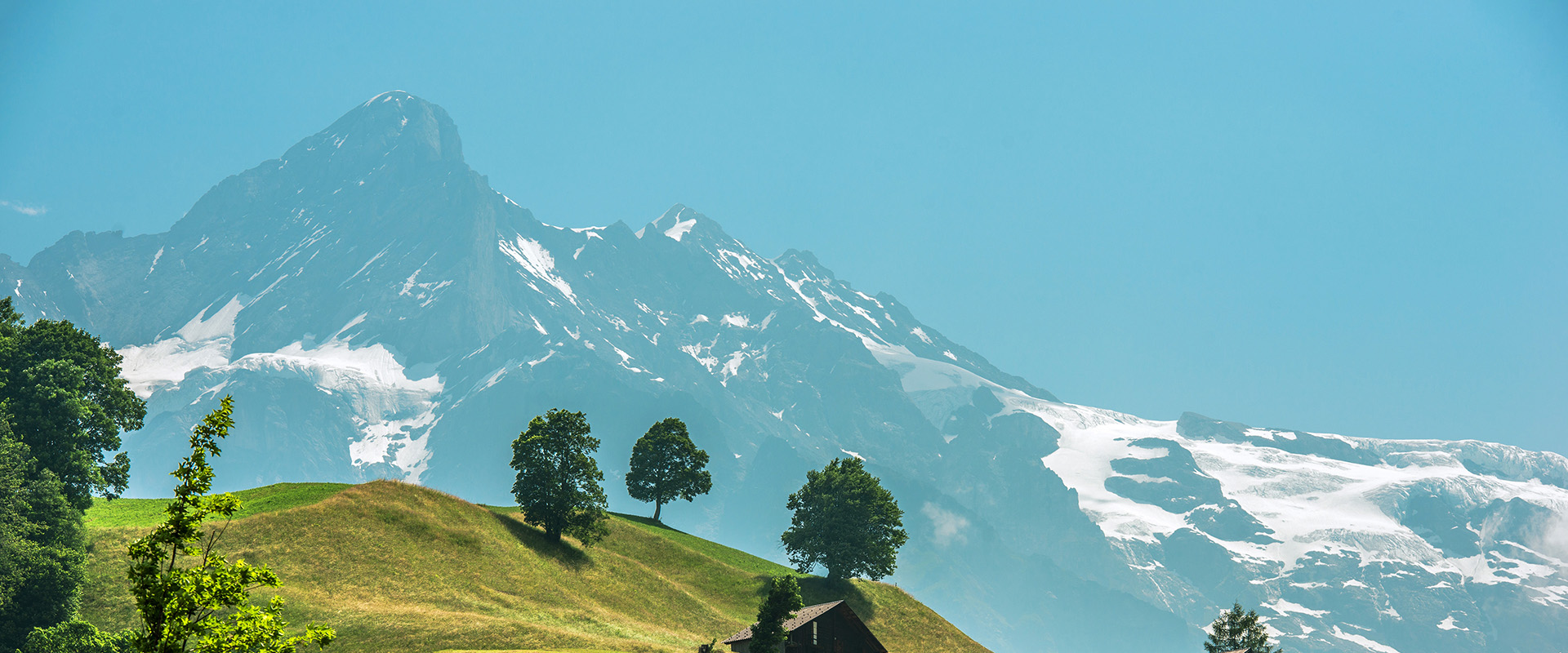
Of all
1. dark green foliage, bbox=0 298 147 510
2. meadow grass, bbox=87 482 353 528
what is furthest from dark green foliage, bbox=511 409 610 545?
dark green foliage, bbox=0 298 147 510

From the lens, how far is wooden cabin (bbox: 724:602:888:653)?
205 feet

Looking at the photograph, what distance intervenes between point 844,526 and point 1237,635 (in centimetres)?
4673

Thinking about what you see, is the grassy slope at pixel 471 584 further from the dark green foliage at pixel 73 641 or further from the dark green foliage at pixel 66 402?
the dark green foliage at pixel 66 402

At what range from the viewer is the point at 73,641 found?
178 feet

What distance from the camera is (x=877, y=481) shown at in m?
120

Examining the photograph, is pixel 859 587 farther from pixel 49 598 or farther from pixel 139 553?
pixel 139 553

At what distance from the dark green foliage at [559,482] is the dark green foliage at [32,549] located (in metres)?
36.2

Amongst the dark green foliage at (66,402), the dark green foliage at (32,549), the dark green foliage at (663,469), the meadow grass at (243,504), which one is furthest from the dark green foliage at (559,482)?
the dark green foliage at (32,549)

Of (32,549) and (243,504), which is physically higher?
(243,504)

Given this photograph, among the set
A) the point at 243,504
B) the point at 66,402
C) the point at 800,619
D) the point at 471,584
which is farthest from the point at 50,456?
the point at 800,619

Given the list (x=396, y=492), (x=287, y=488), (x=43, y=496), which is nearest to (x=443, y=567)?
(x=396, y=492)

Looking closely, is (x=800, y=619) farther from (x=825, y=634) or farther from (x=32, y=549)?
(x=32, y=549)

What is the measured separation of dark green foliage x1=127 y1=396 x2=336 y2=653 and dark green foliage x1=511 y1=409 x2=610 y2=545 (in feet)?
237

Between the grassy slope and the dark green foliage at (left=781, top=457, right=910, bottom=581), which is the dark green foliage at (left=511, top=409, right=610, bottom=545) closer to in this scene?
the grassy slope
